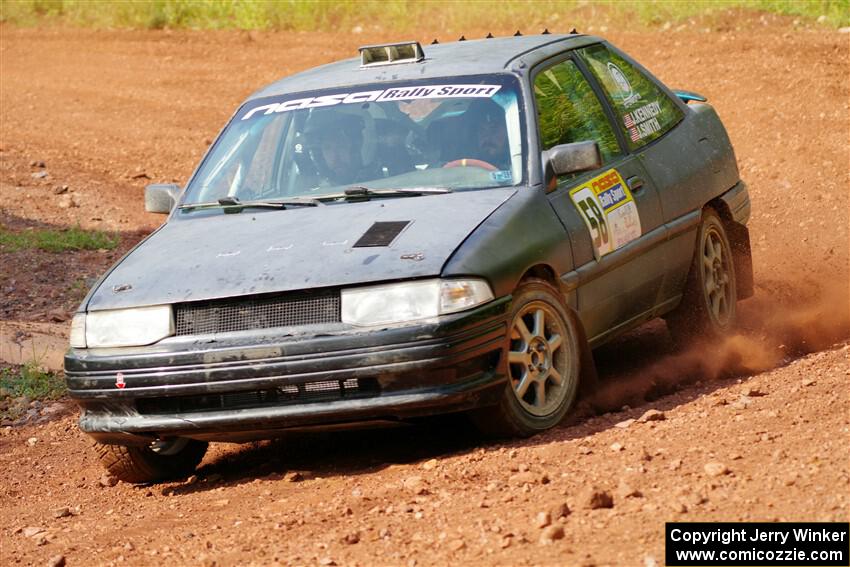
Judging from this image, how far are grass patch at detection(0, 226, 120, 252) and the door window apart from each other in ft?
15.1

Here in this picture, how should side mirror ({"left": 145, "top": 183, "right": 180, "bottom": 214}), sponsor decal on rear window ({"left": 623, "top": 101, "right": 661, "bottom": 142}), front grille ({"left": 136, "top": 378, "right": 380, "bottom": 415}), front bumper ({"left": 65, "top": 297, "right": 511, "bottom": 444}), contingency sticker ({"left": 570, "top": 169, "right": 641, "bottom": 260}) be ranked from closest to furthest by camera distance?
front bumper ({"left": 65, "top": 297, "right": 511, "bottom": 444})
front grille ({"left": 136, "top": 378, "right": 380, "bottom": 415})
contingency sticker ({"left": 570, "top": 169, "right": 641, "bottom": 260})
side mirror ({"left": 145, "top": 183, "right": 180, "bottom": 214})
sponsor decal on rear window ({"left": 623, "top": 101, "right": 661, "bottom": 142})

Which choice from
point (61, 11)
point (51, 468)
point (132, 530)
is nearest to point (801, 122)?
point (51, 468)

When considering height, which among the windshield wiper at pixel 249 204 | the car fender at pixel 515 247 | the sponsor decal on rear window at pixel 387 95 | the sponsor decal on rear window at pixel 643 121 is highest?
the sponsor decal on rear window at pixel 387 95

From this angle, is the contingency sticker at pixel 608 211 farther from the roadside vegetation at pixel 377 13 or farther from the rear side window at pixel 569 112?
the roadside vegetation at pixel 377 13

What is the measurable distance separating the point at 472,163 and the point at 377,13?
46.9 feet

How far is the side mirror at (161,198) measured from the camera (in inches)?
274

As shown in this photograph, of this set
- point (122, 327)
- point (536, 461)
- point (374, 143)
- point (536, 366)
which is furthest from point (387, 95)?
point (536, 461)

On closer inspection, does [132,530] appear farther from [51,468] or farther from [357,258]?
[51,468]

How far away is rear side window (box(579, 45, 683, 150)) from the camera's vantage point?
7320 mm

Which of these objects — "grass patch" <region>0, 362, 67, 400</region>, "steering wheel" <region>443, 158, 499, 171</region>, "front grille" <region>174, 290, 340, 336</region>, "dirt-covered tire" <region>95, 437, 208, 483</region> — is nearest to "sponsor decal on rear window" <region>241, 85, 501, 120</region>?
"steering wheel" <region>443, 158, 499, 171</region>

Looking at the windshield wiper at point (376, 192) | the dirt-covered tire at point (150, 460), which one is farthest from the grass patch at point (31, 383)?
the windshield wiper at point (376, 192)

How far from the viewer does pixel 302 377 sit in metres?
5.47

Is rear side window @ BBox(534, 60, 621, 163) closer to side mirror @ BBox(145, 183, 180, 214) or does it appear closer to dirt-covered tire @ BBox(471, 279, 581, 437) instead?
Answer: dirt-covered tire @ BBox(471, 279, 581, 437)

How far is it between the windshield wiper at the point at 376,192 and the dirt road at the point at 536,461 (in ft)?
3.35
